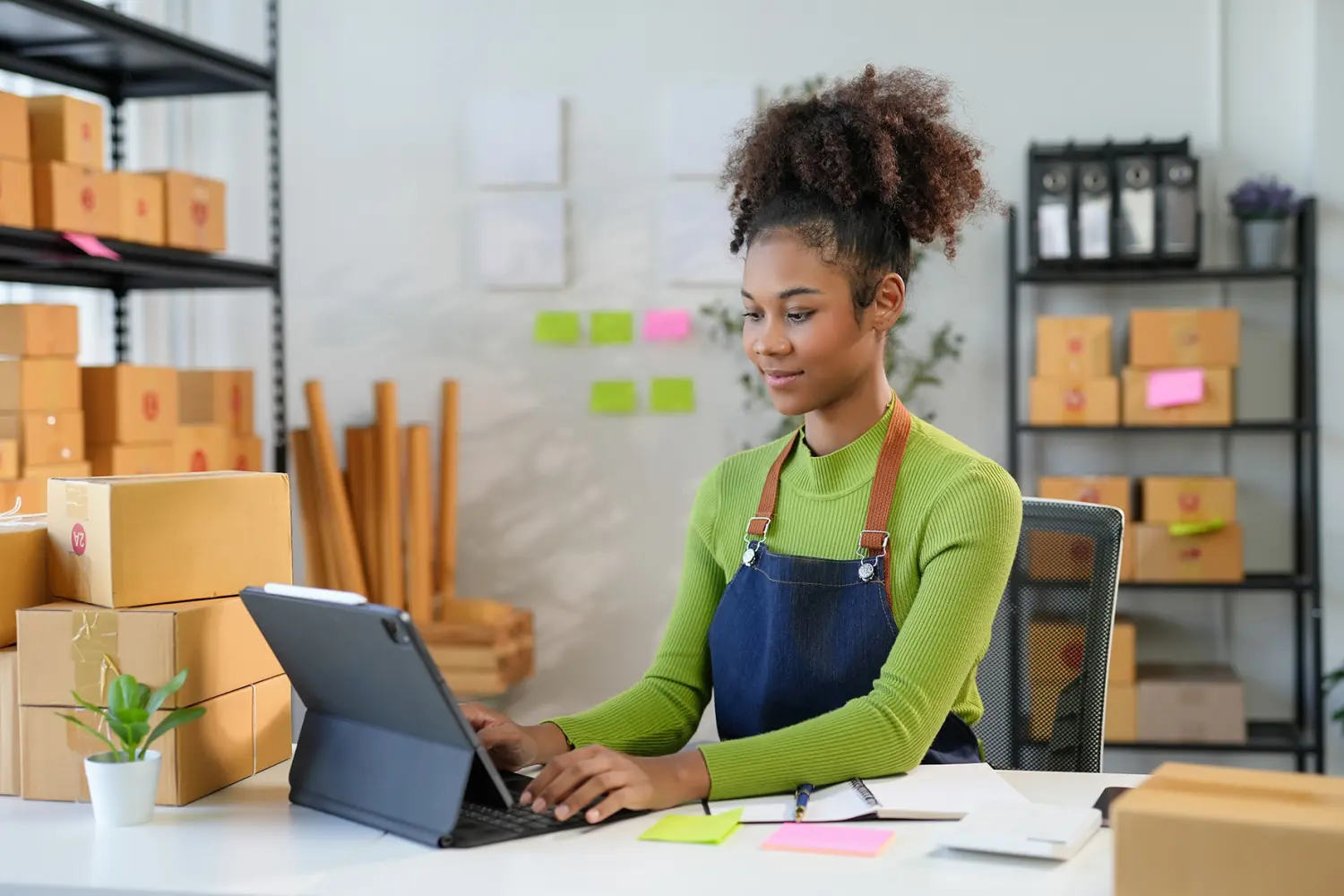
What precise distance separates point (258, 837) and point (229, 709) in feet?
0.67

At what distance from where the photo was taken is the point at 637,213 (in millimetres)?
3840

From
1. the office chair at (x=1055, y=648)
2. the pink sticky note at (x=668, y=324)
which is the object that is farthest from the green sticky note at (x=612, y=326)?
the office chair at (x=1055, y=648)

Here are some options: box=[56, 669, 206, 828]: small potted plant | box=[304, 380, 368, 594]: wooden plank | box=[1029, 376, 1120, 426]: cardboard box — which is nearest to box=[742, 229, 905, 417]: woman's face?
box=[56, 669, 206, 828]: small potted plant

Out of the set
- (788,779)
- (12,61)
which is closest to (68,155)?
(12,61)

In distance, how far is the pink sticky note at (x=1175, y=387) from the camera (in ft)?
11.3

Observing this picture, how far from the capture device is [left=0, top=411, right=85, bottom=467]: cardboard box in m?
2.50

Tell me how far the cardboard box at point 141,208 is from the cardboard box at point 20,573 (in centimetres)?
149

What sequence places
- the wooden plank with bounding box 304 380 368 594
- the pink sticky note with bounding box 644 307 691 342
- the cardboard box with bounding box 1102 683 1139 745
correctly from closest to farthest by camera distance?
the cardboard box with bounding box 1102 683 1139 745
the wooden plank with bounding box 304 380 368 594
the pink sticky note with bounding box 644 307 691 342

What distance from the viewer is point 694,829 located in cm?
121

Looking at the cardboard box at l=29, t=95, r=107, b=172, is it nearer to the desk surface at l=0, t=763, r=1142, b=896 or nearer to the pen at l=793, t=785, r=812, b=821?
the desk surface at l=0, t=763, r=1142, b=896

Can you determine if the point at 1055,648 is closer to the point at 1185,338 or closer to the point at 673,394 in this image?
the point at 1185,338

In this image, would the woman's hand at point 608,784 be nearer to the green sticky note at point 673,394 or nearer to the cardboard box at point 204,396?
the cardboard box at point 204,396

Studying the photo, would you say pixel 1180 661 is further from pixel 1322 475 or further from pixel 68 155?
pixel 68 155

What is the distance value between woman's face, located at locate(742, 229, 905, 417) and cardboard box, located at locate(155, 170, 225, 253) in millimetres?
1839
